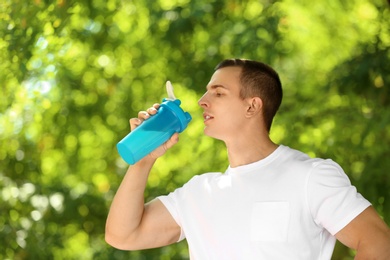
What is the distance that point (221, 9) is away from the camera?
4184mm

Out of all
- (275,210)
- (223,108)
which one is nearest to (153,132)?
(223,108)

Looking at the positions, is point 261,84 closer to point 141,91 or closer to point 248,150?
point 248,150

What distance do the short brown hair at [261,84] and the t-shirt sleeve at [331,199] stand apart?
31 cm

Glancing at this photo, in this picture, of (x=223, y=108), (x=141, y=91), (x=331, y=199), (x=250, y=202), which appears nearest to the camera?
(x=331, y=199)

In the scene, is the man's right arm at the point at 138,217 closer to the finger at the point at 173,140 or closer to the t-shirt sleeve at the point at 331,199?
the finger at the point at 173,140

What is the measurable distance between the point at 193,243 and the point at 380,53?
1.79 m

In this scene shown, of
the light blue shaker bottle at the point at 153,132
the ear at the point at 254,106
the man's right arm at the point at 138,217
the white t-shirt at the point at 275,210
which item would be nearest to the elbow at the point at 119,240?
the man's right arm at the point at 138,217

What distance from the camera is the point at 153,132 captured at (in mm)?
2182

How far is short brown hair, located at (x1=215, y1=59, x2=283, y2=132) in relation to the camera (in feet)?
7.72

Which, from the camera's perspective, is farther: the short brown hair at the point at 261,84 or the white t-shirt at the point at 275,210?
the short brown hair at the point at 261,84

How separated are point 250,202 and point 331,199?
22cm

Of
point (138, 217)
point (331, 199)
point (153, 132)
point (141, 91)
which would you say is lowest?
point (141, 91)

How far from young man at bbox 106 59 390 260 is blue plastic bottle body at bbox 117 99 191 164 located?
1.3 inches

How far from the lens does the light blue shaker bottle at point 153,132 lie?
2152mm
